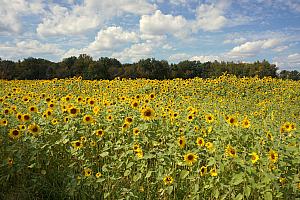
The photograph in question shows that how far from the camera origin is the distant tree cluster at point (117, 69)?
75.6ft

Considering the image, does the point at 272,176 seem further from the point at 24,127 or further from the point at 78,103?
the point at 78,103

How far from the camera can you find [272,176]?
287 cm

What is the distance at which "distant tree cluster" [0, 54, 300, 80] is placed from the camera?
23.1 metres

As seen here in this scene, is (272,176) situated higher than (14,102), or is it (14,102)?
(14,102)

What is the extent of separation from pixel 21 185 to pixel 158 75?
2641 cm

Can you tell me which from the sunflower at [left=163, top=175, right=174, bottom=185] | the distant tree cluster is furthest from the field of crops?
the distant tree cluster

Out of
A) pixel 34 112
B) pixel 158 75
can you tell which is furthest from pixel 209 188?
pixel 158 75

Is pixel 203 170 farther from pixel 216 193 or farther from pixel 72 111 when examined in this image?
pixel 72 111

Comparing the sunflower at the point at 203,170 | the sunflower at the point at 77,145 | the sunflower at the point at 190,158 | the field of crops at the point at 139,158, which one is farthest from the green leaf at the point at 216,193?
the sunflower at the point at 77,145

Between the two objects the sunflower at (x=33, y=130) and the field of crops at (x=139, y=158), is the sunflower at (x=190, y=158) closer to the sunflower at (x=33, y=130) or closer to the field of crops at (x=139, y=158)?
the field of crops at (x=139, y=158)

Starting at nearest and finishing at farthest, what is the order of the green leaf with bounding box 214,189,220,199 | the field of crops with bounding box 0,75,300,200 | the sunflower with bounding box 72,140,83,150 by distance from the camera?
the green leaf with bounding box 214,189,220,199 < the field of crops with bounding box 0,75,300,200 < the sunflower with bounding box 72,140,83,150

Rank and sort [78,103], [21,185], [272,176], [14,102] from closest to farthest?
[272,176] → [21,185] → [78,103] → [14,102]

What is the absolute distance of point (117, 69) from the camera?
2748 cm

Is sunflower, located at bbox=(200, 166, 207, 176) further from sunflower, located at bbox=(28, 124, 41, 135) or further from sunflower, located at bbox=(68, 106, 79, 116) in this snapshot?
sunflower, located at bbox=(28, 124, 41, 135)
